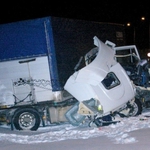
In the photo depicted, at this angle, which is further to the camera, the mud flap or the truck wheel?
the truck wheel

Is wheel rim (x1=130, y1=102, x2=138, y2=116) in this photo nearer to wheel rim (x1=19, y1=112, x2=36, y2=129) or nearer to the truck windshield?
the truck windshield

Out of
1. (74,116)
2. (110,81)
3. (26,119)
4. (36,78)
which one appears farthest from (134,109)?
(26,119)

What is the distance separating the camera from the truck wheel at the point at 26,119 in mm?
10070

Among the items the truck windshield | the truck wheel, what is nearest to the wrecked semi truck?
the truck wheel

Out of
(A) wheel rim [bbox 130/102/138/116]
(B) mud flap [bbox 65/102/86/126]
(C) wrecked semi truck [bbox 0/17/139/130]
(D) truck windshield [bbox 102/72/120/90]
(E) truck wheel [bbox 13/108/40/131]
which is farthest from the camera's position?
(A) wheel rim [bbox 130/102/138/116]

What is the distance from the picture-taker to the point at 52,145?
22.4ft

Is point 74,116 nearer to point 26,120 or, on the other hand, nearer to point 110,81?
point 110,81

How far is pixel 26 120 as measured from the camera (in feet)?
33.3

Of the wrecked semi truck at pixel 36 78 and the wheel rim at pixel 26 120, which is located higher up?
the wrecked semi truck at pixel 36 78

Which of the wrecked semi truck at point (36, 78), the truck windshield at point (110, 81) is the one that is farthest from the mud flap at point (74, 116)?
the truck windshield at point (110, 81)

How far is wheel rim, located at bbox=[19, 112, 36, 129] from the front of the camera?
1012cm

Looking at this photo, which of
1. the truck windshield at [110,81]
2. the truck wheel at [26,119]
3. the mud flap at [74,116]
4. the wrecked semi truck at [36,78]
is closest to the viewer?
the truck windshield at [110,81]

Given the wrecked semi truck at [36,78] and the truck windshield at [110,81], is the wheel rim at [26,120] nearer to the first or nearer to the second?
the wrecked semi truck at [36,78]

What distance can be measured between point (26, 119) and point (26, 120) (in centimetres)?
4
